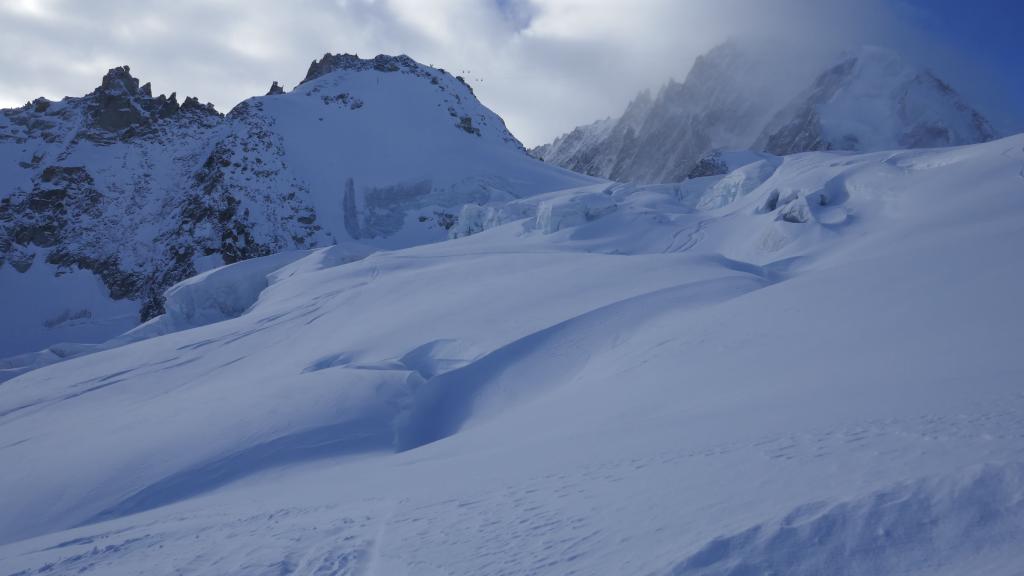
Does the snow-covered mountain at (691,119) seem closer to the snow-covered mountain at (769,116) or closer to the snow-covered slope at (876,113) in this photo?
the snow-covered mountain at (769,116)

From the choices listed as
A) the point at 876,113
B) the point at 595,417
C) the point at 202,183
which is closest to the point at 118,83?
the point at 202,183

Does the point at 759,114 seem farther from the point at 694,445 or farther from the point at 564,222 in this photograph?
the point at 694,445

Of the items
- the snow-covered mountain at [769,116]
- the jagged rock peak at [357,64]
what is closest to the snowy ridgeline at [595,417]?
the snow-covered mountain at [769,116]

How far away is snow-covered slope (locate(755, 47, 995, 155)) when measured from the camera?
271 ft

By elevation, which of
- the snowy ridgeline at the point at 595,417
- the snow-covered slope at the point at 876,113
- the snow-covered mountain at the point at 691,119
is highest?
the snow-covered mountain at the point at 691,119

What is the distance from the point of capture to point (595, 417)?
8.15m

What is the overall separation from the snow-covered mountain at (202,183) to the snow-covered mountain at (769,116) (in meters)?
28.2

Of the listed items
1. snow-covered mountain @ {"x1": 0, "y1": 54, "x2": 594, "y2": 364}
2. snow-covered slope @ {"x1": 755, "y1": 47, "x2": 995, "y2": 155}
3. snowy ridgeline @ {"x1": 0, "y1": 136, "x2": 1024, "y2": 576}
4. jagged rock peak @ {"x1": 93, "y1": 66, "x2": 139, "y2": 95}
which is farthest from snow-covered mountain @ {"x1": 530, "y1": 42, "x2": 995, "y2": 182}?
jagged rock peak @ {"x1": 93, "y1": 66, "x2": 139, "y2": 95}

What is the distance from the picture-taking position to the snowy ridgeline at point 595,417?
404 centimetres

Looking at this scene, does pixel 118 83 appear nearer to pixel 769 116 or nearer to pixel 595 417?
pixel 595 417

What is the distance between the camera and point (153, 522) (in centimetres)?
725

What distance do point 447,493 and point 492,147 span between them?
66.2 m

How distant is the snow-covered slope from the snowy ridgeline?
2875 inches

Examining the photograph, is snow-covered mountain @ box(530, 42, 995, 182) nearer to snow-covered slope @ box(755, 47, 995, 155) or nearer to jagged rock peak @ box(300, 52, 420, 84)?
snow-covered slope @ box(755, 47, 995, 155)
